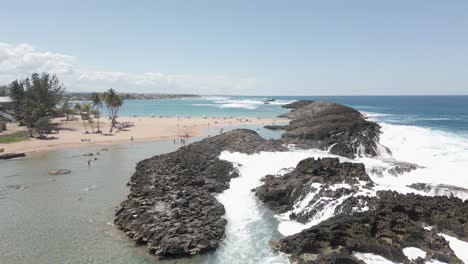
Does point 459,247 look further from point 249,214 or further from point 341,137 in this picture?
point 341,137

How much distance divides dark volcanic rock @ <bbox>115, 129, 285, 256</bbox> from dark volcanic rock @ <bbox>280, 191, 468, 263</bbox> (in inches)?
228

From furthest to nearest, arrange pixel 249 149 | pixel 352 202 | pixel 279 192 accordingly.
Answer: pixel 249 149 < pixel 279 192 < pixel 352 202

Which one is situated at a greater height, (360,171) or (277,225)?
(360,171)

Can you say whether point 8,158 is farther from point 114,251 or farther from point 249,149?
point 114,251

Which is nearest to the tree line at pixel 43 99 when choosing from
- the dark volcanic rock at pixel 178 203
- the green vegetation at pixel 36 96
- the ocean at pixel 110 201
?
the green vegetation at pixel 36 96

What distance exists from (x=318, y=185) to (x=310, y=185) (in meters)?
0.68

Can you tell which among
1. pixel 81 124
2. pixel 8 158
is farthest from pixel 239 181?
pixel 81 124

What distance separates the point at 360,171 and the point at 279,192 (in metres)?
7.67

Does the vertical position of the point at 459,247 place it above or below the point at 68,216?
above

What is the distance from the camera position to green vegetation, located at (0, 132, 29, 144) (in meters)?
62.2

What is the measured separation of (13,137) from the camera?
6550cm

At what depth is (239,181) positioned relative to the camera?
3603 centimetres

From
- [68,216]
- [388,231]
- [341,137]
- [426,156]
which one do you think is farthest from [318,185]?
[341,137]

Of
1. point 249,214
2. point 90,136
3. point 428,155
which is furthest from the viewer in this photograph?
point 90,136
